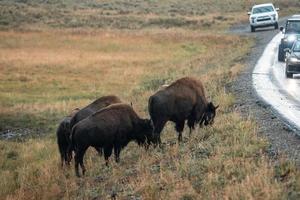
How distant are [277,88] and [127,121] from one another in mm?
7953

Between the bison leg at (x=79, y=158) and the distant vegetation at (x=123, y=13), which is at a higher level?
the bison leg at (x=79, y=158)

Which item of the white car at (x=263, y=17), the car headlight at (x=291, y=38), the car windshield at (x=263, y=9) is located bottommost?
the white car at (x=263, y=17)

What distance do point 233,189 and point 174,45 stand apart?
36.8 m

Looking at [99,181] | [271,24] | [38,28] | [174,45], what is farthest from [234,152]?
[38,28]

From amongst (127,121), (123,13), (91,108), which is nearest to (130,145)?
(91,108)

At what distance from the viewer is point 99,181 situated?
1172cm

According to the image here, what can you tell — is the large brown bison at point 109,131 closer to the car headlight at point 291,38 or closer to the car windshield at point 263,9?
the car headlight at point 291,38

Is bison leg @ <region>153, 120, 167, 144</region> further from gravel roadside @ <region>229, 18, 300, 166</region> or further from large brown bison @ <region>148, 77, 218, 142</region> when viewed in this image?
gravel roadside @ <region>229, 18, 300, 166</region>

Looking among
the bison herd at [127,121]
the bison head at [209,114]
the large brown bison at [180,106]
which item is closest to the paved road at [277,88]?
the bison head at [209,114]

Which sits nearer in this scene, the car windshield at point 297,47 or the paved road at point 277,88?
the paved road at point 277,88

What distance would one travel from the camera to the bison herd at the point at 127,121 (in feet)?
40.2

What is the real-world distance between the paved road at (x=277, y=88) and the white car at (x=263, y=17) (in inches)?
843

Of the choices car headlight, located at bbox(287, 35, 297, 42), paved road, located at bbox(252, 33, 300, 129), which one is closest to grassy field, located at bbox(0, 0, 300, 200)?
paved road, located at bbox(252, 33, 300, 129)

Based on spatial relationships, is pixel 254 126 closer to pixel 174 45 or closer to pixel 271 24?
pixel 174 45
